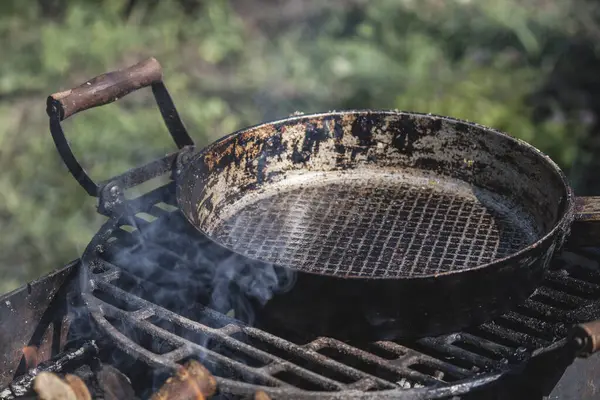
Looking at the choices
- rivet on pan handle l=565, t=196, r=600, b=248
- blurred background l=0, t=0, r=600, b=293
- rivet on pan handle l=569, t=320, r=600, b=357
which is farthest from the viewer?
blurred background l=0, t=0, r=600, b=293

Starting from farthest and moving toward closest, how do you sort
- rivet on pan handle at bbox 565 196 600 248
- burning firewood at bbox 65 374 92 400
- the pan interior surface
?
1. the pan interior surface
2. rivet on pan handle at bbox 565 196 600 248
3. burning firewood at bbox 65 374 92 400

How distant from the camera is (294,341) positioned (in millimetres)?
2045

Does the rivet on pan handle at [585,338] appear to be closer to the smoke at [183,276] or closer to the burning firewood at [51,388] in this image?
the smoke at [183,276]

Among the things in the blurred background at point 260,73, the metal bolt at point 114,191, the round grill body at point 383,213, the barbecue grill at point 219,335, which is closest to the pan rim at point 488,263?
the round grill body at point 383,213

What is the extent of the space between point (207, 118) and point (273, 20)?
1.46 meters

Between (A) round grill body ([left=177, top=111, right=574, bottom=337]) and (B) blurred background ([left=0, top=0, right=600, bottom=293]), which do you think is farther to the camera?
(B) blurred background ([left=0, top=0, right=600, bottom=293])

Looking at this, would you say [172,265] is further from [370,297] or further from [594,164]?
[594,164]

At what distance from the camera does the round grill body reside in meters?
1.79

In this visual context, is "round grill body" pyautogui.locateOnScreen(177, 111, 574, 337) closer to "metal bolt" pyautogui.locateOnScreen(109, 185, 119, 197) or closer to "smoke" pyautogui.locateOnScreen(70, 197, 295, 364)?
"smoke" pyautogui.locateOnScreen(70, 197, 295, 364)

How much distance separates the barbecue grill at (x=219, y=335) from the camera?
176 cm

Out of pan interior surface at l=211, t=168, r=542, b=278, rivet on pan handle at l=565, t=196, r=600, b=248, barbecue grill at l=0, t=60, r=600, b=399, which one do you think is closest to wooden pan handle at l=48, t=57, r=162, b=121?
barbecue grill at l=0, t=60, r=600, b=399

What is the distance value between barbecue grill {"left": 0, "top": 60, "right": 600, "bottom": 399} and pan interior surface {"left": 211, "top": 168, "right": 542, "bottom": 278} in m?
0.23

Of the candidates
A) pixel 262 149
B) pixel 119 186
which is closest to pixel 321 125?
pixel 262 149

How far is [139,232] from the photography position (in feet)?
7.96
